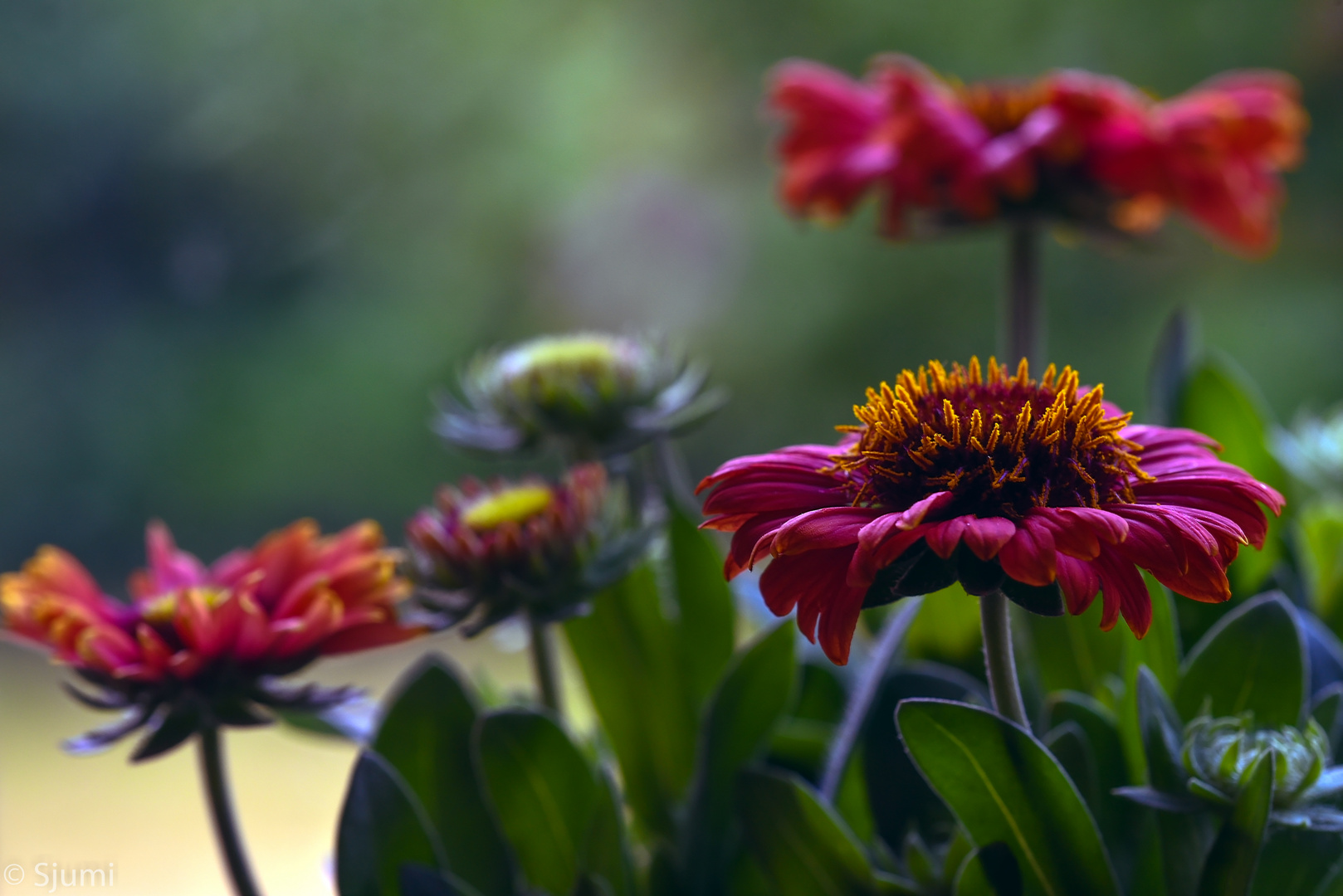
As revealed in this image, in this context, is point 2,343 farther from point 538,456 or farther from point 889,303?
point 889,303

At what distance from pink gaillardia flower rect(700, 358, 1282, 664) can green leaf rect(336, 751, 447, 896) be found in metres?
0.17

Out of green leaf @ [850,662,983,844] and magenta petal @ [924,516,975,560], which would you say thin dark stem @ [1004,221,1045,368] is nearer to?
green leaf @ [850,662,983,844]

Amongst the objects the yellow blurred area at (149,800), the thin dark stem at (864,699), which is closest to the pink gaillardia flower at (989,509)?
the thin dark stem at (864,699)

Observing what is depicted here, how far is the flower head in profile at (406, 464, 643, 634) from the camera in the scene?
43cm

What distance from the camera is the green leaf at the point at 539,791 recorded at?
430 millimetres

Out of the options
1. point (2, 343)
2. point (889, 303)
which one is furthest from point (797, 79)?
point (889, 303)

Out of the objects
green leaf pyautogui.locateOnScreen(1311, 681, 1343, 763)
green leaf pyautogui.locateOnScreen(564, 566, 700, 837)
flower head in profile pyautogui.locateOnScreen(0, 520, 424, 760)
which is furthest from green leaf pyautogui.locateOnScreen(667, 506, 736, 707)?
green leaf pyautogui.locateOnScreen(1311, 681, 1343, 763)

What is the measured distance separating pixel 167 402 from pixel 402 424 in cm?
26

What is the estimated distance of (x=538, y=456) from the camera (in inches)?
21.0

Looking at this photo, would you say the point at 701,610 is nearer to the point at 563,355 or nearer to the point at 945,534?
the point at 563,355

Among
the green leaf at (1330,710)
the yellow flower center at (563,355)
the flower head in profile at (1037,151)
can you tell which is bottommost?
the green leaf at (1330,710)

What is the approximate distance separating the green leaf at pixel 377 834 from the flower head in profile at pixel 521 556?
63 mm

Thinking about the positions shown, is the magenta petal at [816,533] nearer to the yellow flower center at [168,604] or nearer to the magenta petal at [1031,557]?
the magenta petal at [1031,557]

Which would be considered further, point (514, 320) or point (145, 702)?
point (514, 320)
